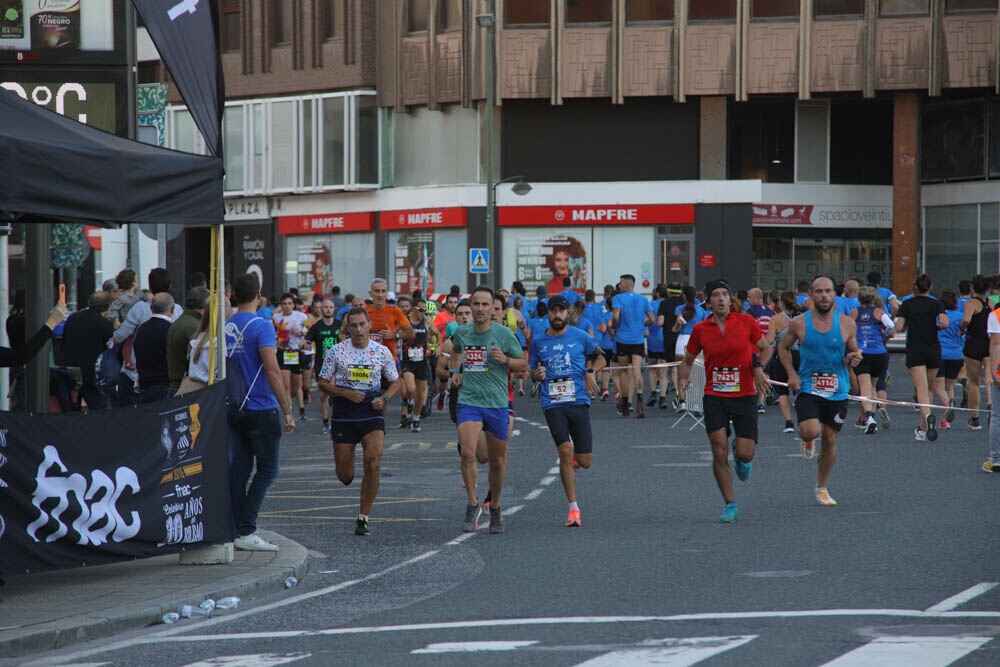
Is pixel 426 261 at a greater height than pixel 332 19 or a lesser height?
lesser

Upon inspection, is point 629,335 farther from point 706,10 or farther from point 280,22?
point 280,22

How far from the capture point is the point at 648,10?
44.3 metres

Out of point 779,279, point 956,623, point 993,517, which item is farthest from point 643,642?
point 779,279

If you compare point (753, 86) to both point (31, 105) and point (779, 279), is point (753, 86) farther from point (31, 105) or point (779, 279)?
point (31, 105)

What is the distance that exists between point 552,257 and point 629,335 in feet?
65.7

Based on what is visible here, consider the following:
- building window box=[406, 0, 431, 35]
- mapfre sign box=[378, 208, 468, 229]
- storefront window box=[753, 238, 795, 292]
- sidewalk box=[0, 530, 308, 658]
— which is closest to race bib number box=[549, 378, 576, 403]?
sidewalk box=[0, 530, 308, 658]

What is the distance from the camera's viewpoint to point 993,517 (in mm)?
12148

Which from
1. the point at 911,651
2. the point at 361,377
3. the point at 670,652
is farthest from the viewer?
the point at 361,377

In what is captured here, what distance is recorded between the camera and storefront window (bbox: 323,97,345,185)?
158 ft

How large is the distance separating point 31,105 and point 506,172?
36.7m

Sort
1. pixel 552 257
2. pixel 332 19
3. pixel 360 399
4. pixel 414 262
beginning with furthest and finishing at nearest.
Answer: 1. pixel 332 19
2. pixel 414 262
3. pixel 552 257
4. pixel 360 399

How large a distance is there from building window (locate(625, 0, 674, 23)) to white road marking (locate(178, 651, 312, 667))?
38.5m

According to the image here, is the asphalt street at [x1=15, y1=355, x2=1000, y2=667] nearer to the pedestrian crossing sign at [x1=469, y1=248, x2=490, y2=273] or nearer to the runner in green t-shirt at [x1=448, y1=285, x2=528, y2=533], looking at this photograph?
the runner in green t-shirt at [x1=448, y1=285, x2=528, y2=533]

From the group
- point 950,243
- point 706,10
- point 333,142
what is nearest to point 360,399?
point 706,10
